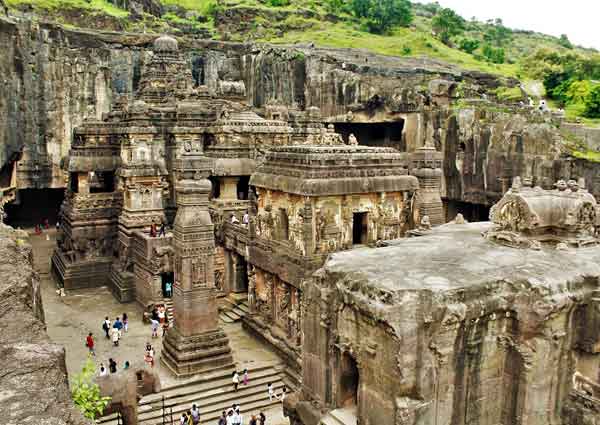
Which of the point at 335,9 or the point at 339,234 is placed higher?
the point at 335,9

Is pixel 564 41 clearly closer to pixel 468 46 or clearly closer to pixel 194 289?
pixel 468 46

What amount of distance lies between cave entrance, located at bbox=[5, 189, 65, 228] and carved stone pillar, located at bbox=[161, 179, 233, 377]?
2426 cm

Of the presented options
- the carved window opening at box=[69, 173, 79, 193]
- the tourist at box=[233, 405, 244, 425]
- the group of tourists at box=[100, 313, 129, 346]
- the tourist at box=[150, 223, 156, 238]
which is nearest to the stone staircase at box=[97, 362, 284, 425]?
the tourist at box=[233, 405, 244, 425]

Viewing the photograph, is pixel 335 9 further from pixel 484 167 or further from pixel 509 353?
pixel 509 353

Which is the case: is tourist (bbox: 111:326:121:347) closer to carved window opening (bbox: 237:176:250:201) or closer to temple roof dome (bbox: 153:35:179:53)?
carved window opening (bbox: 237:176:250:201)

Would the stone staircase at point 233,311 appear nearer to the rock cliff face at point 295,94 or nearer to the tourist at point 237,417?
the tourist at point 237,417

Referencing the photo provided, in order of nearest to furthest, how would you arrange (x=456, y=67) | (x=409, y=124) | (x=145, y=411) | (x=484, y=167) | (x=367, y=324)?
1. (x=367, y=324)
2. (x=145, y=411)
3. (x=484, y=167)
4. (x=409, y=124)
5. (x=456, y=67)

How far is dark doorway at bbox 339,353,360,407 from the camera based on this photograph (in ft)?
35.3

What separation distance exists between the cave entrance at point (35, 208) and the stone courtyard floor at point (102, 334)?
1188 cm

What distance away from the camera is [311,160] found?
54.2 ft

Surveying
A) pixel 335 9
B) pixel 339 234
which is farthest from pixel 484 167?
pixel 335 9

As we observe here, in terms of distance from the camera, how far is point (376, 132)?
3959 centimetres

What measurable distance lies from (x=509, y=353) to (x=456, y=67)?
36.1 metres

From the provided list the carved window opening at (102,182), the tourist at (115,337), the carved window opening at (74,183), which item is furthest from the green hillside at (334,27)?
the tourist at (115,337)
